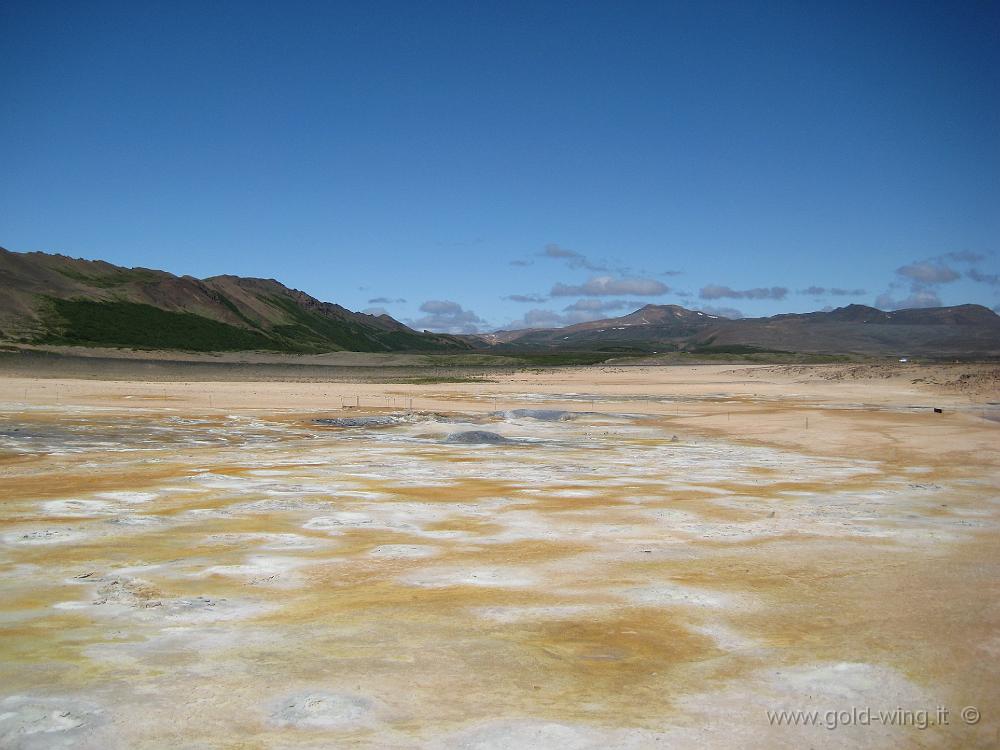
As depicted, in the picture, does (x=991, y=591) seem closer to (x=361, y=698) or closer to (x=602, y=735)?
(x=602, y=735)

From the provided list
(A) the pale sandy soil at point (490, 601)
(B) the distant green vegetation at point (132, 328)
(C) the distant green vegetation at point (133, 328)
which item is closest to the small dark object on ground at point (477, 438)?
(A) the pale sandy soil at point (490, 601)

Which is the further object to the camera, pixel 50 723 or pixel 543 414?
pixel 543 414

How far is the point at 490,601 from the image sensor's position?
28.7 feet

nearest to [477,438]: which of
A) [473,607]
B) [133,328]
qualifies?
[473,607]

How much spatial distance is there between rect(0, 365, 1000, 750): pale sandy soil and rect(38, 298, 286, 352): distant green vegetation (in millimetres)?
134227

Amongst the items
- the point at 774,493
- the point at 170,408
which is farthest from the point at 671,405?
the point at 774,493

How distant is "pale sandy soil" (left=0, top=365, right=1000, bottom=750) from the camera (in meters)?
5.91

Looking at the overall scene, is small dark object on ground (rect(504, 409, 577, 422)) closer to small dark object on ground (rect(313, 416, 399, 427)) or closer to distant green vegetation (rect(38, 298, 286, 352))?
small dark object on ground (rect(313, 416, 399, 427))

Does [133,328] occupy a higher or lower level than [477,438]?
higher

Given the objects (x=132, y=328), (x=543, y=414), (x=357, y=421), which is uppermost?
(x=132, y=328)

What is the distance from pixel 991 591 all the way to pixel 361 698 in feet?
23.9

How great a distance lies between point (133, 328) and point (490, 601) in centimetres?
17771

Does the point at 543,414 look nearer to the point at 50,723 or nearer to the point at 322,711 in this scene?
the point at 322,711

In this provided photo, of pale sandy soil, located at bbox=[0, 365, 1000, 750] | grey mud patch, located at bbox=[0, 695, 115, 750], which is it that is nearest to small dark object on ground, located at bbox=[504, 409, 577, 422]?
pale sandy soil, located at bbox=[0, 365, 1000, 750]
